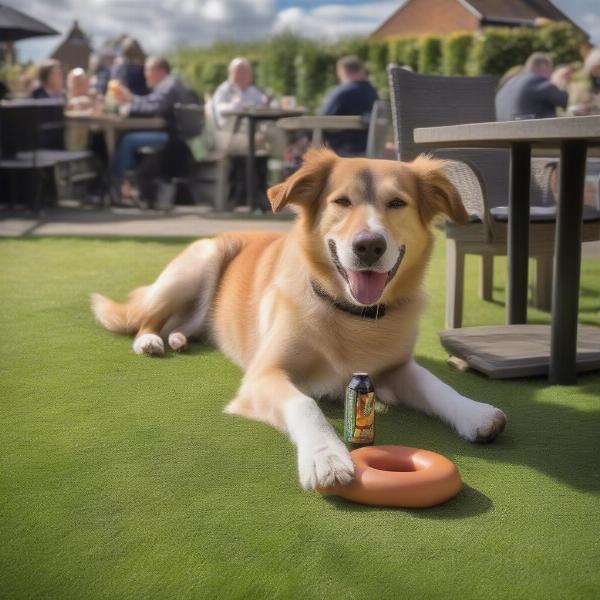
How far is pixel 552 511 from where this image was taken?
79.0 inches

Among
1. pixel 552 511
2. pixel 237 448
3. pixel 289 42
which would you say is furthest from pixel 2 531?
pixel 289 42

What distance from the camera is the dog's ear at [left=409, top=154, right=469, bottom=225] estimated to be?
278 centimetres

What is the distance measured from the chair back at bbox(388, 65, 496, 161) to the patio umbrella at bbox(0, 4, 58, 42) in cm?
731

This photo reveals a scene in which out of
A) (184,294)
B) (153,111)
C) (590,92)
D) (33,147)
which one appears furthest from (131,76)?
(184,294)

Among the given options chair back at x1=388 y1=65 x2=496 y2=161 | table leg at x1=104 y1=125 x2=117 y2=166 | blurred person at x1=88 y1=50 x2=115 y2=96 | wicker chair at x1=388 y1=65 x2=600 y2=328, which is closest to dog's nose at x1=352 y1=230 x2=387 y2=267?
wicker chair at x1=388 y1=65 x2=600 y2=328

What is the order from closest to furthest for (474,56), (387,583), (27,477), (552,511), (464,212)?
(387,583) → (552,511) → (27,477) → (464,212) → (474,56)

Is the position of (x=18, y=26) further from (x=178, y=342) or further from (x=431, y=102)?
(x=178, y=342)

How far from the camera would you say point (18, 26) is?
9.85 m

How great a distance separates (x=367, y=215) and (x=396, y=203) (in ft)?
0.53

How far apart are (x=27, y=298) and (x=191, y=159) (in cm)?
544

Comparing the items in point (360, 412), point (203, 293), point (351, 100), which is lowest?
point (360, 412)

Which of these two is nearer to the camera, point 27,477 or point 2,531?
point 2,531

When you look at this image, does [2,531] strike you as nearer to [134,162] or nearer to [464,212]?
[464,212]

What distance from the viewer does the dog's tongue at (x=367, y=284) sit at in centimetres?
256
